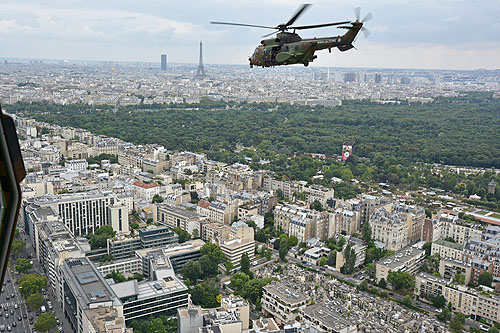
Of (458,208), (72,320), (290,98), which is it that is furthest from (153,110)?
(72,320)

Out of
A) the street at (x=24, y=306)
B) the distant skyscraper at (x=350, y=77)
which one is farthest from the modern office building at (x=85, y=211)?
the distant skyscraper at (x=350, y=77)

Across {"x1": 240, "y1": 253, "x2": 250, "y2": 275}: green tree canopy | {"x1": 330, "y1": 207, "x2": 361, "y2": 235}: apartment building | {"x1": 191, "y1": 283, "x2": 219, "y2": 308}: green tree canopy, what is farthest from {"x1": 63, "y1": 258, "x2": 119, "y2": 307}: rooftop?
{"x1": 330, "y1": 207, "x2": 361, "y2": 235}: apartment building

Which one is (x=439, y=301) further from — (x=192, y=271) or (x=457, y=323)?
(x=192, y=271)

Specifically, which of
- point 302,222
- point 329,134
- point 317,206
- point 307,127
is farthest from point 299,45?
point 307,127

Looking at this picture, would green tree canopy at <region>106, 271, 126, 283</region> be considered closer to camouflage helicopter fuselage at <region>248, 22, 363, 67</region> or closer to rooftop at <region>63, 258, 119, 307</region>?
rooftop at <region>63, 258, 119, 307</region>

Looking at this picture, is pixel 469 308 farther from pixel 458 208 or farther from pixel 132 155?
pixel 132 155

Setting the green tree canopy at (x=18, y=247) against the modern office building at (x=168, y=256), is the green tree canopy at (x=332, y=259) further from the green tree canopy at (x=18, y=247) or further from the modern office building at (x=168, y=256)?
the green tree canopy at (x=18, y=247)
